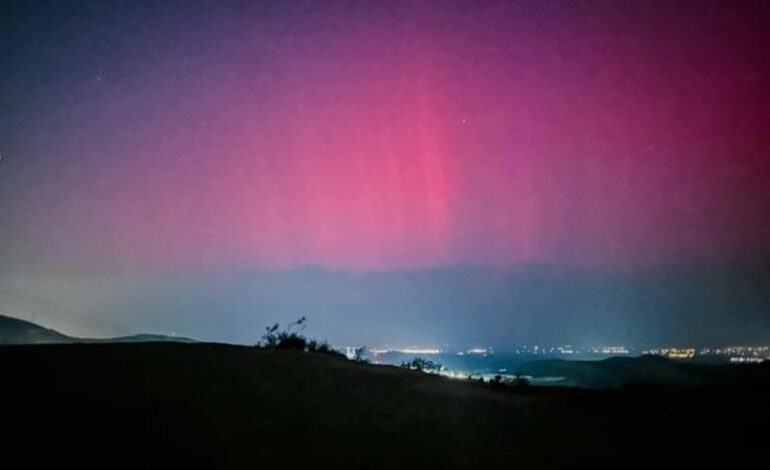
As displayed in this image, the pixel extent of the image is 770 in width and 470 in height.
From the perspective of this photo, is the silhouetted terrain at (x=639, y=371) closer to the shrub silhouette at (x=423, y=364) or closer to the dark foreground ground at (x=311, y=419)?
the shrub silhouette at (x=423, y=364)

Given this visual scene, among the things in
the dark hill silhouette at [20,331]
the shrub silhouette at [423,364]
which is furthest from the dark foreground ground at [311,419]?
the dark hill silhouette at [20,331]

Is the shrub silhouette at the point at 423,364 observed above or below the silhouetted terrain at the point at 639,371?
above

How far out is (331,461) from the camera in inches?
381

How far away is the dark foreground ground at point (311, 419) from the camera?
386 inches

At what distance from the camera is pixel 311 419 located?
38.9 feet

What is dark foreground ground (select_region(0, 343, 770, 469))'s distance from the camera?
9.81 m

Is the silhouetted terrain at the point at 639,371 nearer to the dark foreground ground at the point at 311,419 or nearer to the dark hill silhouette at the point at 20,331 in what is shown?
the dark foreground ground at the point at 311,419

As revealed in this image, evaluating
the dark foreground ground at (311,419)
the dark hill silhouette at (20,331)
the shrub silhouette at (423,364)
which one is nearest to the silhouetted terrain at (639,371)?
the shrub silhouette at (423,364)

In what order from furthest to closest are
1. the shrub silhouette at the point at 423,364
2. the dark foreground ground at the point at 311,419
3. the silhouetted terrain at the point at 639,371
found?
the shrub silhouette at the point at 423,364
the silhouetted terrain at the point at 639,371
the dark foreground ground at the point at 311,419

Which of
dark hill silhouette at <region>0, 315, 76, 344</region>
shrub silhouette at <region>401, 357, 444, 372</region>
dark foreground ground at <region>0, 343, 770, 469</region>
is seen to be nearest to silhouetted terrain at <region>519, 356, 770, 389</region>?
shrub silhouette at <region>401, 357, 444, 372</region>

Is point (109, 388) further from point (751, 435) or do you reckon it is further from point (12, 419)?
point (751, 435)

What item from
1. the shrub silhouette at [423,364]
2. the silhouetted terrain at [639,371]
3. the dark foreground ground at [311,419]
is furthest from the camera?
the shrub silhouette at [423,364]

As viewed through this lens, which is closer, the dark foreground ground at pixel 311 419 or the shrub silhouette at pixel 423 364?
the dark foreground ground at pixel 311 419

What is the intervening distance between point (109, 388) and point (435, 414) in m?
6.23
